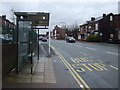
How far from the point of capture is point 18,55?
8.42 m

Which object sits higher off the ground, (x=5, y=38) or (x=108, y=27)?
(x=108, y=27)

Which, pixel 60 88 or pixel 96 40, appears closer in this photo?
pixel 60 88

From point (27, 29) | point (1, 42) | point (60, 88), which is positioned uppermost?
point (27, 29)

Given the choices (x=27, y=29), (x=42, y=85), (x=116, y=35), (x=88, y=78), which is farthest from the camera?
(x=116, y=35)

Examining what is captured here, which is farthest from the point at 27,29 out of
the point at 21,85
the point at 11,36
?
the point at 21,85

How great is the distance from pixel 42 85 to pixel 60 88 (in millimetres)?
650

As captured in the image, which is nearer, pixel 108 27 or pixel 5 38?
pixel 5 38

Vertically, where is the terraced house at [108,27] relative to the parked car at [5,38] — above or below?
above

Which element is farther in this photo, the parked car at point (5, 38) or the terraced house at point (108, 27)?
the terraced house at point (108, 27)

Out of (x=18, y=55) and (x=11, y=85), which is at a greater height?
(x=18, y=55)

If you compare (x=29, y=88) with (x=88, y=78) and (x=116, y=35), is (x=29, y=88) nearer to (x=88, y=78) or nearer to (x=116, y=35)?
(x=88, y=78)

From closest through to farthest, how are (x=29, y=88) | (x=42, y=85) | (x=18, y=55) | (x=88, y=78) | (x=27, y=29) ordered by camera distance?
(x=29, y=88)
(x=42, y=85)
(x=88, y=78)
(x=18, y=55)
(x=27, y=29)

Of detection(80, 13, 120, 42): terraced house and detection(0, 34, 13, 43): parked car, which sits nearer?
detection(0, 34, 13, 43): parked car

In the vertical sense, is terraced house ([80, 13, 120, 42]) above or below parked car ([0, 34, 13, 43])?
above
